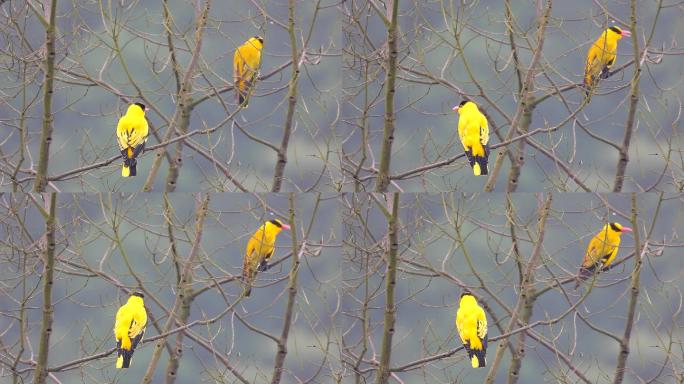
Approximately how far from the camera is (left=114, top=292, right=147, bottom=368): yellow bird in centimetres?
381

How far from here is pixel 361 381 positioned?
153 inches

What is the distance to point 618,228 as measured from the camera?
3.88m

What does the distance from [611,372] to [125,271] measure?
218 cm

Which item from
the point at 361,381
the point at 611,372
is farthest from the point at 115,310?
the point at 611,372

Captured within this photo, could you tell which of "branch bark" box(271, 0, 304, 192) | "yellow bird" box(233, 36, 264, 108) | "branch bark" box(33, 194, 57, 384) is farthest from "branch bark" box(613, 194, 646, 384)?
"branch bark" box(33, 194, 57, 384)

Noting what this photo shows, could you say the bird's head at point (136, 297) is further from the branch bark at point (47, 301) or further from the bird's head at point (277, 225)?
the bird's head at point (277, 225)

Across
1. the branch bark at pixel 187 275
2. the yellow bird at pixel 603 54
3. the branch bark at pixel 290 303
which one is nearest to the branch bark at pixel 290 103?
the branch bark at pixel 290 303

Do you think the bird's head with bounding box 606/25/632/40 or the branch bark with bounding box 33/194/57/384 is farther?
the bird's head with bounding box 606/25/632/40

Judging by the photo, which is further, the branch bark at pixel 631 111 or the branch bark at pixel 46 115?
the branch bark at pixel 631 111

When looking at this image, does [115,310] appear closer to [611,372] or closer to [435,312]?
[435,312]

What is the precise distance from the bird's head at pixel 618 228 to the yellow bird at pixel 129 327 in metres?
2.07

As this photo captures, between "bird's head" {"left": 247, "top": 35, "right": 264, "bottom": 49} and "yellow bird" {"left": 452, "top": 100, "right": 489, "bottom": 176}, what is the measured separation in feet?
3.07

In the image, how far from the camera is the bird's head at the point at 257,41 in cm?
387

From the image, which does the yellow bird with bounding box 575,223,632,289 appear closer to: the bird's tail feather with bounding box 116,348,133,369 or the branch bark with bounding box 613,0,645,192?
the branch bark with bounding box 613,0,645,192
